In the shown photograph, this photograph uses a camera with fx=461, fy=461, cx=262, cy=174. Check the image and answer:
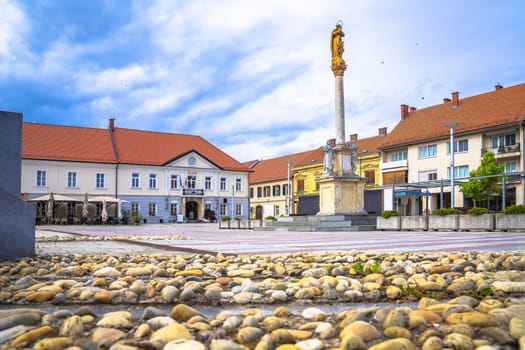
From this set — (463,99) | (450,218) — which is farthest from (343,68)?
(463,99)

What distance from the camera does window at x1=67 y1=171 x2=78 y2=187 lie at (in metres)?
43.7

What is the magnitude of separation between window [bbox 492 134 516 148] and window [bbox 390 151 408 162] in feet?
27.5

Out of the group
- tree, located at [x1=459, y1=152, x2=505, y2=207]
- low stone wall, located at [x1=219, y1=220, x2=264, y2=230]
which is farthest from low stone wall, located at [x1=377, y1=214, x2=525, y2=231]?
tree, located at [x1=459, y1=152, x2=505, y2=207]

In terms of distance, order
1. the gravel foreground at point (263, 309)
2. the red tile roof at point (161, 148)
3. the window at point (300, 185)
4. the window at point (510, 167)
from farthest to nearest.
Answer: the window at point (300, 185)
the red tile roof at point (161, 148)
the window at point (510, 167)
the gravel foreground at point (263, 309)

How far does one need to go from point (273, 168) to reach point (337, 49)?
42.0 m

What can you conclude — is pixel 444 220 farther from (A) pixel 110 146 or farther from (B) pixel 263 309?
(A) pixel 110 146

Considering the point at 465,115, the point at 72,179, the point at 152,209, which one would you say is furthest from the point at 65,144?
the point at 465,115

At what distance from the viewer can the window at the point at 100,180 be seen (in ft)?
148

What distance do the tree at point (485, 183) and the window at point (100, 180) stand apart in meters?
32.7

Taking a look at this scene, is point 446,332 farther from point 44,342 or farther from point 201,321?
point 44,342

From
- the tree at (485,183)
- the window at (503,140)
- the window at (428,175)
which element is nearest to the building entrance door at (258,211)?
the window at (428,175)

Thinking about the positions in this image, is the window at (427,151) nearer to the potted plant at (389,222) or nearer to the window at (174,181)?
the potted plant at (389,222)

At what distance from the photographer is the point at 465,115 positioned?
41062 mm

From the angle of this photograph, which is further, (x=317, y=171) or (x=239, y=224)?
(x=317, y=171)
